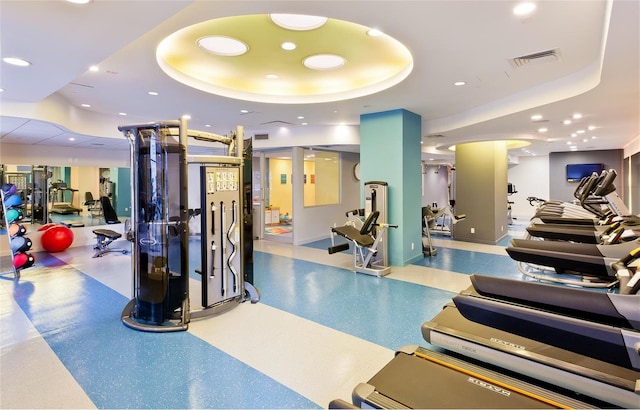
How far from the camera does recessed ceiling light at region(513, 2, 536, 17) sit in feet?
8.18

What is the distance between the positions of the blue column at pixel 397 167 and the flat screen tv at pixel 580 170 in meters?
9.58

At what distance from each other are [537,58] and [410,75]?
1.33 meters

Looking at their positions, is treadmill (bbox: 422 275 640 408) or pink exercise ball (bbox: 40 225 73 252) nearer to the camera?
treadmill (bbox: 422 275 640 408)

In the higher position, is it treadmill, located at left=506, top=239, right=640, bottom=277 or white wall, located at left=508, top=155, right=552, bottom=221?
white wall, located at left=508, top=155, right=552, bottom=221

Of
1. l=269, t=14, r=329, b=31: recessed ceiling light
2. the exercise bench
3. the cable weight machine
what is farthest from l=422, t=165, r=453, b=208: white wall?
the cable weight machine

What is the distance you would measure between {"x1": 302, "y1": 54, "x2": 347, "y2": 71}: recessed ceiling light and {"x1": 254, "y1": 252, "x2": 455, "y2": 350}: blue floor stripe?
9.97ft

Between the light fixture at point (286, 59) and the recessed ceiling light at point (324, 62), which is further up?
the recessed ceiling light at point (324, 62)

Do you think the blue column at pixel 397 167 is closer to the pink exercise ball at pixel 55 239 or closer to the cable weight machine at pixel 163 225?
the cable weight machine at pixel 163 225

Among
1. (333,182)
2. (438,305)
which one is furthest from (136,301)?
(333,182)

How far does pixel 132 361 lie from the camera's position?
271 centimetres

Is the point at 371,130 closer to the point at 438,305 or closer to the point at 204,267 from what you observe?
the point at 438,305

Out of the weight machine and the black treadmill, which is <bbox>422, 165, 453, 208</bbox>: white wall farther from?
the black treadmill

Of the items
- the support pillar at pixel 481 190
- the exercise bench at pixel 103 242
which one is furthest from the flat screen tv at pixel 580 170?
the exercise bench at pixel 103 242

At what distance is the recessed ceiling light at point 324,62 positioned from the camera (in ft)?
13.6
